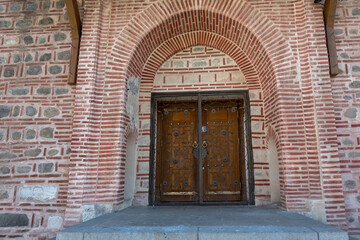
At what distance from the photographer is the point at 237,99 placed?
5.01 metres

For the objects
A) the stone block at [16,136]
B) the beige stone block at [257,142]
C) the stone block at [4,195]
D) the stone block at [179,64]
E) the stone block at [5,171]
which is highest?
the stone block at [179,64]

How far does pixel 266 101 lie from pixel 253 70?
646mm

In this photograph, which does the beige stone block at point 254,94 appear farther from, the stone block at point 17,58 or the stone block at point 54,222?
the stone block at point 17,58

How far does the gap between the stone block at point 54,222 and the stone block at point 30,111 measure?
5.65 ft

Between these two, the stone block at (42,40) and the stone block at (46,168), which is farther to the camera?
the stone block at (42,40)

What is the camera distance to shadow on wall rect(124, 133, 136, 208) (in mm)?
4547

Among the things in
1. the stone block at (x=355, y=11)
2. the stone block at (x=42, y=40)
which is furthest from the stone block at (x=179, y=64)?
the stone block at (x=355, y=11)

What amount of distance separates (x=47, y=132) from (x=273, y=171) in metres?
3.90

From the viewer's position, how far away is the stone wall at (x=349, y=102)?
3.81 metres

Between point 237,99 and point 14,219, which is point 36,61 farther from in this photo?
point 237,99

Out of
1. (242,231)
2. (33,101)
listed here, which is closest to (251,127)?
(242,231)

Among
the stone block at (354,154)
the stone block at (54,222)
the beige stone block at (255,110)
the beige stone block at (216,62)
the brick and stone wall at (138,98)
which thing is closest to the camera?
the brick and stone wall at (138,98)

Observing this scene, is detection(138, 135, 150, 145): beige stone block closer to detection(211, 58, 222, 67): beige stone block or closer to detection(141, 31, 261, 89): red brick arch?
detection(141, 31, 261, 89): red brick arch

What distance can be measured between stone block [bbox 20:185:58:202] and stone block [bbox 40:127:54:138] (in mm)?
829
